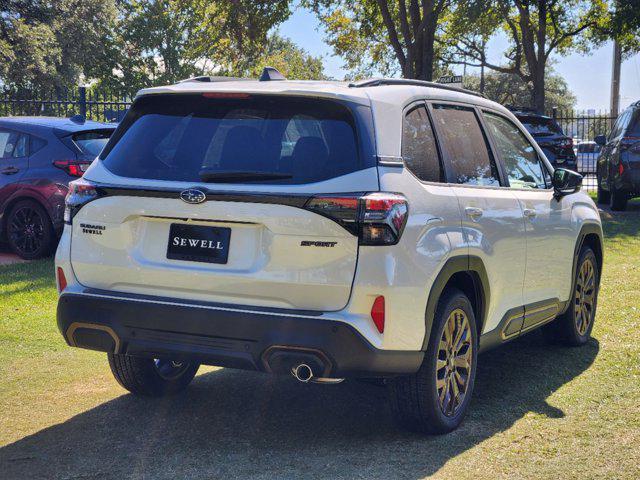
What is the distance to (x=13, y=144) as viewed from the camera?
12414mm

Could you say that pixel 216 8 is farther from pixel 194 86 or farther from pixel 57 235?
pixel 194 86

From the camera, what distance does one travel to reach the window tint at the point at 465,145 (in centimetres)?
548

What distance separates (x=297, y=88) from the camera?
4.79 m

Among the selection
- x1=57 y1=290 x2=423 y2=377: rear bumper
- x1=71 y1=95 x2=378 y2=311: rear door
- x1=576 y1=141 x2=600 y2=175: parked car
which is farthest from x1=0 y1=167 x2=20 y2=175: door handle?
x1=576 y1=141 x2=600 y2=175: parked car

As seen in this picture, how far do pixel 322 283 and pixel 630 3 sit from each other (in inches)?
1042

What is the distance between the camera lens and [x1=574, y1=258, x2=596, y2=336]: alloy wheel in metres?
7.44

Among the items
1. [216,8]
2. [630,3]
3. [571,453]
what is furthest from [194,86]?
[630,3]

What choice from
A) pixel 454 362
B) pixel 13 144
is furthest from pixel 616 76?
pixel 454 362

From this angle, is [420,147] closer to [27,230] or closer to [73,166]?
[73,166]

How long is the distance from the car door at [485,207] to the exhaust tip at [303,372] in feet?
3.99

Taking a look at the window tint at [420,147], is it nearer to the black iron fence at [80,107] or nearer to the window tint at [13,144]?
the window tint at [13,144]

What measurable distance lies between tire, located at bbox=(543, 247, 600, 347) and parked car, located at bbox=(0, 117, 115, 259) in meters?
6.57

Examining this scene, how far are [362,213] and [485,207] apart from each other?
1.34 m

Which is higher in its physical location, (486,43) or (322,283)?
(486,43)
